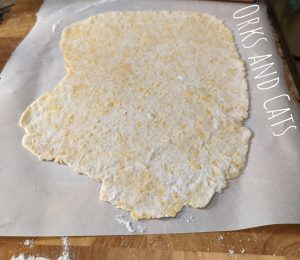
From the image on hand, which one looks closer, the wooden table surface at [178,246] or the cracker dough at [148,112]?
the wooden table surface at [178,246]

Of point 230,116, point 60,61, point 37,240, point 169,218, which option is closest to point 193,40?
point 230,116

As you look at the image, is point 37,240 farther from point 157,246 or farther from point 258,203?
point 258,203

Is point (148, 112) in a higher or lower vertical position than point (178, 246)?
higher

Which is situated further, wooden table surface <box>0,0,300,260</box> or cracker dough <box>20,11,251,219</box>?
cracker dough <box>20,11,251,219</box>

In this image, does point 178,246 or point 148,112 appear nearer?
point 178,246
